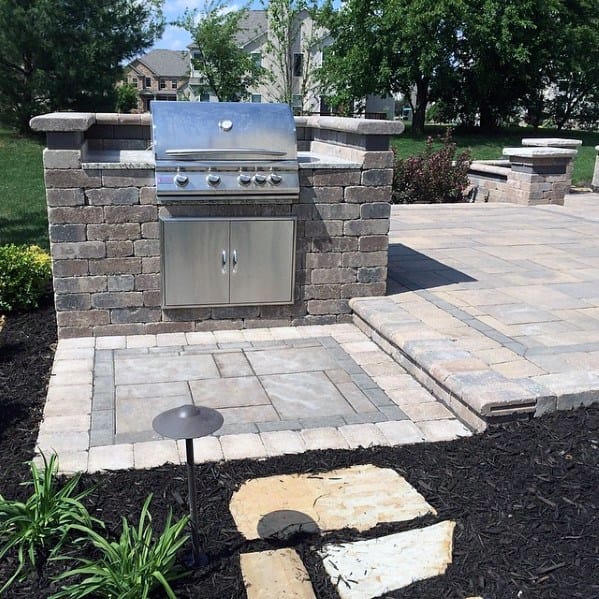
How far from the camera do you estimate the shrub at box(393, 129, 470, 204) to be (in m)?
11.8

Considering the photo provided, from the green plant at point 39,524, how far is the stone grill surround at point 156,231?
2.50 metres

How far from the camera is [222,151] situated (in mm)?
4922

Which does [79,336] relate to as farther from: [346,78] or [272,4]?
→ [346,78]

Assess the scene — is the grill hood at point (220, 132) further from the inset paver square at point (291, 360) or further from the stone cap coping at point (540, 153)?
the stone cap coping at point (540, 153)

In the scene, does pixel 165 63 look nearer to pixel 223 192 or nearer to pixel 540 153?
pixel 540 153

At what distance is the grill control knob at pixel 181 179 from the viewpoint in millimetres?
4844

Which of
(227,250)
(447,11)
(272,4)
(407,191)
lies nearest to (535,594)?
(227,250)

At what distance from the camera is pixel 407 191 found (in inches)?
468

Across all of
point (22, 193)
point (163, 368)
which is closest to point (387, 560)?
point (163, 368)

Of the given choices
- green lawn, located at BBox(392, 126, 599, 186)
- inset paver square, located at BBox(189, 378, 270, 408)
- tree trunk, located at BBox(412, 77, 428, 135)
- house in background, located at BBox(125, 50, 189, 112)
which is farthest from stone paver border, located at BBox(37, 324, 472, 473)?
house in background, located at BBox(125, 50, 189, 112)

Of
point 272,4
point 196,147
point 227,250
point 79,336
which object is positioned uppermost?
point 272,4

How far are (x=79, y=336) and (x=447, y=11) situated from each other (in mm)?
20836

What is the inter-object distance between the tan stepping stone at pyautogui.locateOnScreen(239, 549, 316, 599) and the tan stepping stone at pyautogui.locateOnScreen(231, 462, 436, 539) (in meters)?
0.15

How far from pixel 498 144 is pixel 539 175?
12430 mm
